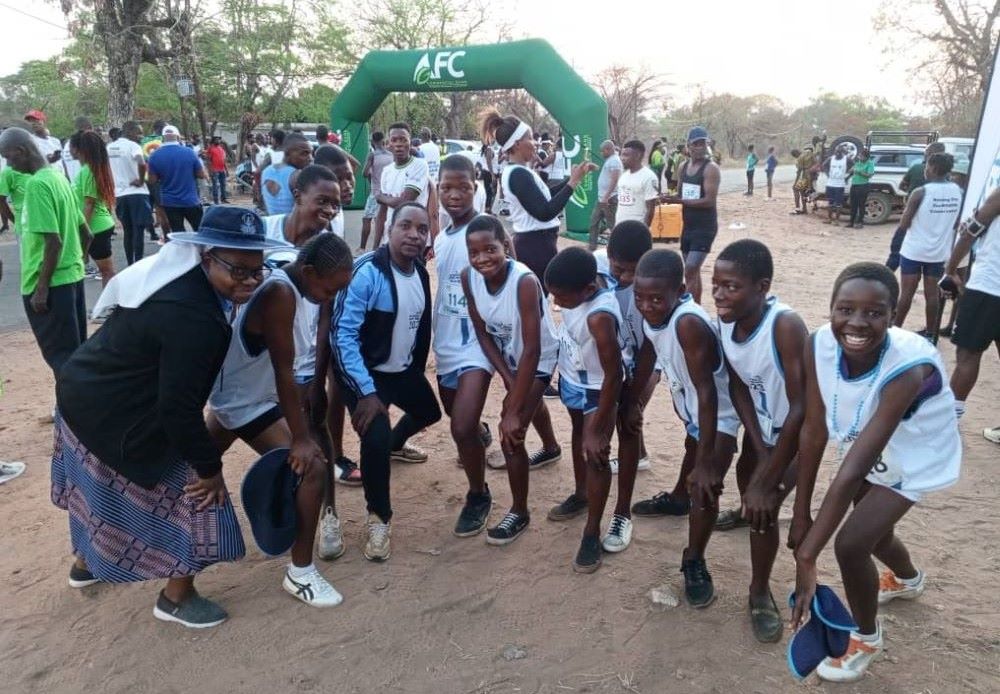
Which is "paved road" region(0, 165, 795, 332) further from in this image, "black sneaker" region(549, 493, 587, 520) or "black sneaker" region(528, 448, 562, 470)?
"black sneaker" region(549, 493, 587, 520)

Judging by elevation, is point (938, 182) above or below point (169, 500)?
above

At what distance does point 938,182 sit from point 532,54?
7755 mm

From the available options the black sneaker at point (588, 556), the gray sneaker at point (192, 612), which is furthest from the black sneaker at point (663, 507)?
the gray sneaker at point (192, 612)

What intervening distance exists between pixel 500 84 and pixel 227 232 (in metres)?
11.8

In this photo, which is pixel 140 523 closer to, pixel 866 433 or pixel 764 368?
pixel 764 368

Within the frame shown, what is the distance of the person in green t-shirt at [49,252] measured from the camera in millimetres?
3816

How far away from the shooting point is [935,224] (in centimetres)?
613

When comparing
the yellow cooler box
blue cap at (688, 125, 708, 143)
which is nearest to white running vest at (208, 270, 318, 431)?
blue cap at (688, 125, 708, 143)

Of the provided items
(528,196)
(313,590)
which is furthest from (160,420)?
(528,196)

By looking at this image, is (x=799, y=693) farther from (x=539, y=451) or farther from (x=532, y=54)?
(x=532, y=54)

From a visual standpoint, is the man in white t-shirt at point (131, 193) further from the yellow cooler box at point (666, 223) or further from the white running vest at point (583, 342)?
the yellow cooler box at point (666, 223)

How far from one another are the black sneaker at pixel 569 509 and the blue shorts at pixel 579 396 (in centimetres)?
54

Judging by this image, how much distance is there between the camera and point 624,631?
2625 millimetres

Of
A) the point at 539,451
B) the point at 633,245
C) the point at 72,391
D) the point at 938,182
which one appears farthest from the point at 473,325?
the point at 938,182
